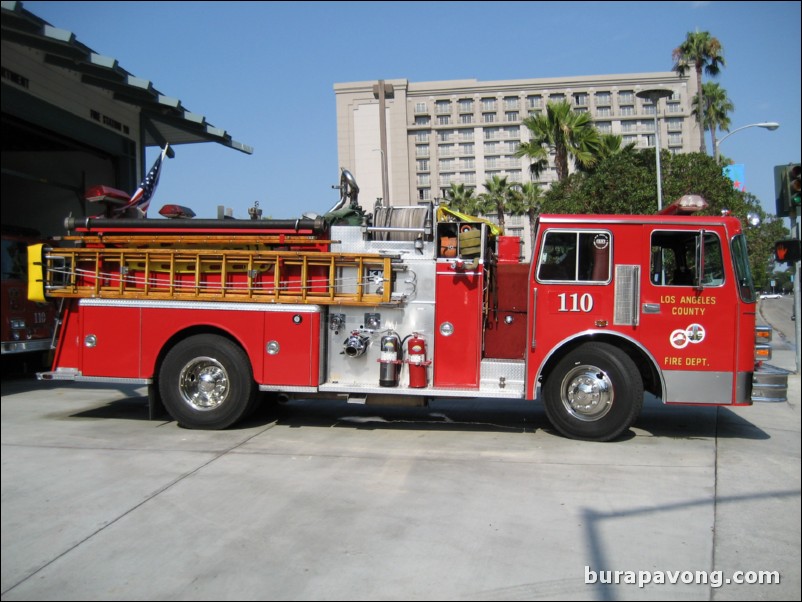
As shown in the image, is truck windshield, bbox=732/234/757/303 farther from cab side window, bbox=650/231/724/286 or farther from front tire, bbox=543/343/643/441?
front tire, bbox=543/343/643/441

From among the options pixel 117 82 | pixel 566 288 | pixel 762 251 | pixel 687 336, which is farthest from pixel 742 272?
pixel 762 251

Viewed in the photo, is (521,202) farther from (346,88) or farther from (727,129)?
(346,88)

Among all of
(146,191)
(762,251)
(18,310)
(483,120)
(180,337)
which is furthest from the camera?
(483,120)

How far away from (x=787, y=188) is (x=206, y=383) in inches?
303

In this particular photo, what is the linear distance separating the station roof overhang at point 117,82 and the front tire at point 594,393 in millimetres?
5957

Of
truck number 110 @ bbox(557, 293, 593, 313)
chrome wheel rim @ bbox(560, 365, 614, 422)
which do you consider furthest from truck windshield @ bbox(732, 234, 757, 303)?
chrome wheel rim @ bbox(560, 365, 614, 422)

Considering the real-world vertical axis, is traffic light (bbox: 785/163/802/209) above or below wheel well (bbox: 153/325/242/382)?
above

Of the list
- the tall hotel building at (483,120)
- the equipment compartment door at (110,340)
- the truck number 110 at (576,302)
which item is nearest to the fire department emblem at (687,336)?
the truck number 110 at (576,302)

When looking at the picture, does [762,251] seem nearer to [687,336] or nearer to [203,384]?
[687,336]

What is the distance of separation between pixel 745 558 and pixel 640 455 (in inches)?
105

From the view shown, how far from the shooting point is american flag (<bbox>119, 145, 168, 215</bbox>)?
946 centimetres

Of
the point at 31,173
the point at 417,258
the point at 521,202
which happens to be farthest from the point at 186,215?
the point at 521,202

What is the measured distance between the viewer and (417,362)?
7730 mm

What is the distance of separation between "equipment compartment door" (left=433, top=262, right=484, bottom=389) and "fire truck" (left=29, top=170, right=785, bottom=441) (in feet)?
0.05
